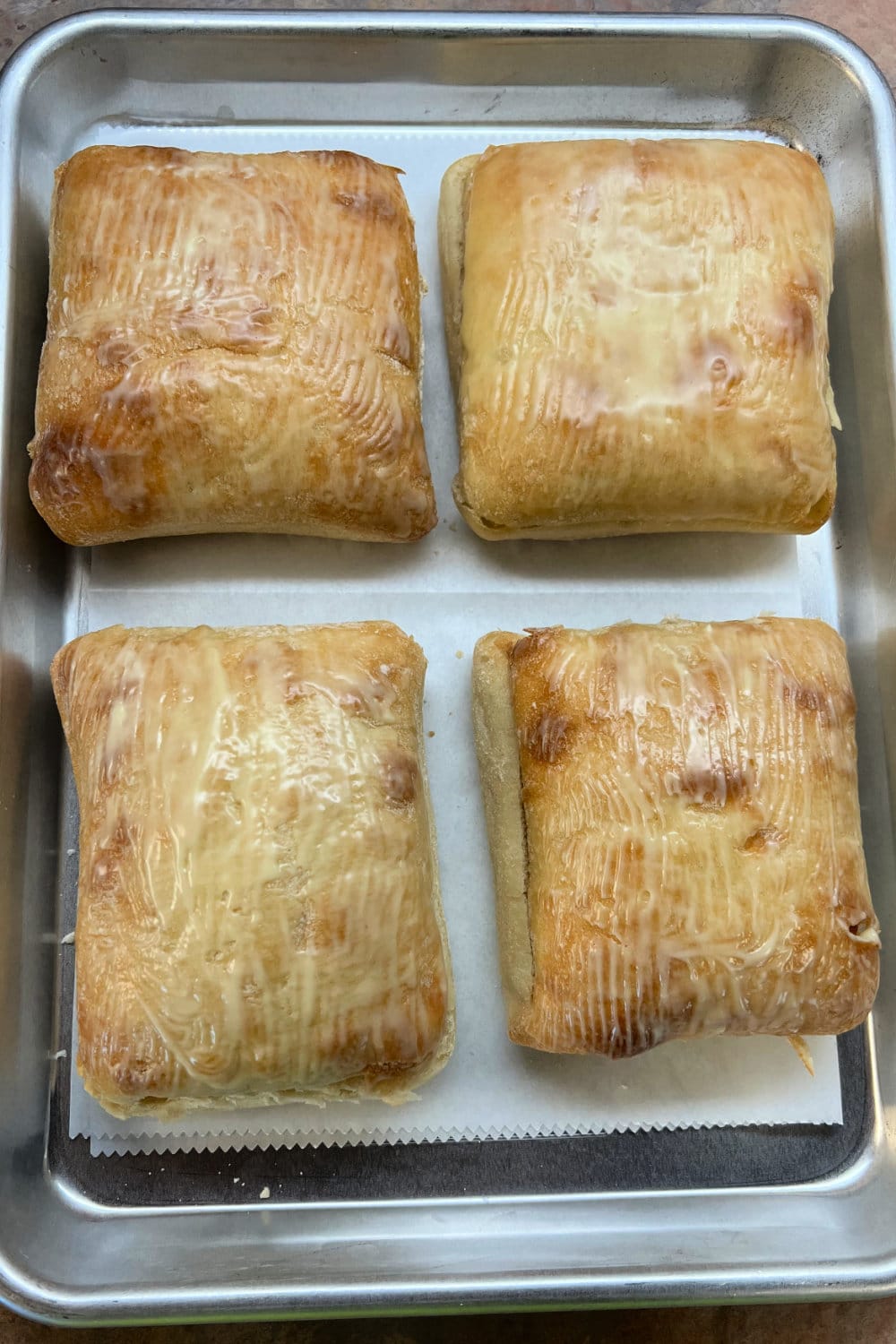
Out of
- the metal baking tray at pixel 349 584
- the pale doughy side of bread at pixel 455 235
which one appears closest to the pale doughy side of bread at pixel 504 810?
the metal baking tray at pixel 349 584

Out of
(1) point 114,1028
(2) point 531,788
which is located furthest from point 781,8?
(1) point 114,1028

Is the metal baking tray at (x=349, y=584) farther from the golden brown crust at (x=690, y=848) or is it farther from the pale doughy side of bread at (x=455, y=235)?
the golden brown crust at (x=690, y=848)

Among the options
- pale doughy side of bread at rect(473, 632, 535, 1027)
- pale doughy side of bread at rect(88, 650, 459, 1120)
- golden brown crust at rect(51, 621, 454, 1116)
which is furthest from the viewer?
pale doughy side of bread at rect(473, 632, 535, 1027)

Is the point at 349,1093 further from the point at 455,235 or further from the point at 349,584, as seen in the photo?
the point at 455,235

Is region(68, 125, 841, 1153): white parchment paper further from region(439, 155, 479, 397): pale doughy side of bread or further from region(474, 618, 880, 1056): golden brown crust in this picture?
region(474, 618, 880, 1056): golden brown crust

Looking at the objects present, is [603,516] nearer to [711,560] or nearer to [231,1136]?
[711,560]

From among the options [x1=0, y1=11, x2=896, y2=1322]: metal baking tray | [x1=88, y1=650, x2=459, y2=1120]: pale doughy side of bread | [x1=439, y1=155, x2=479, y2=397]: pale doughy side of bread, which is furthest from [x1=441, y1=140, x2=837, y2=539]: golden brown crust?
[x1=88, y1=650, x2=459, y2=1120]: pale doughy side of bread
